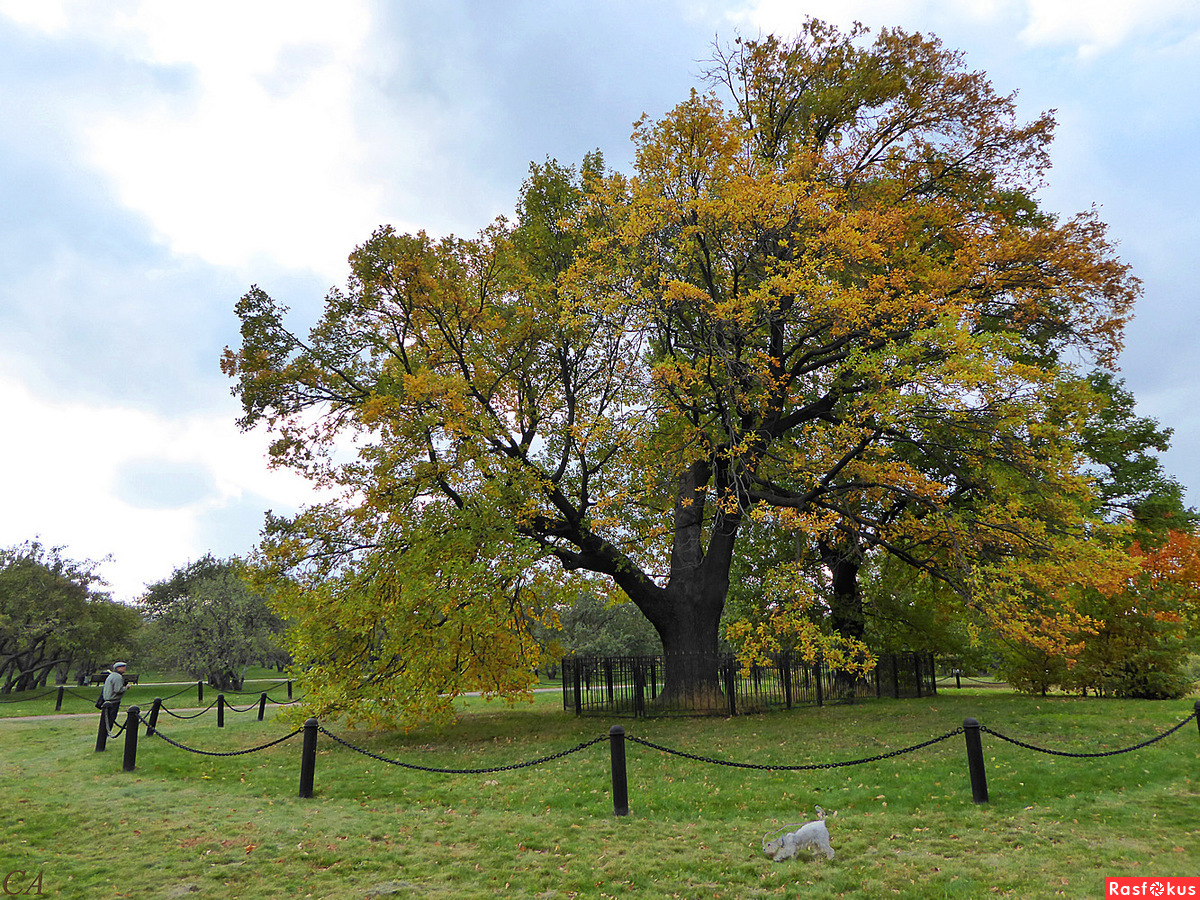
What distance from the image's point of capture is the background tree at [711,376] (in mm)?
12695

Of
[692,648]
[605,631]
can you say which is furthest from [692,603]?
[605,631]

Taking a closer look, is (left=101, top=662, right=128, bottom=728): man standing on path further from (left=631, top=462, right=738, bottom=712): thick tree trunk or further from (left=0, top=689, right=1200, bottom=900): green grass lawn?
(left=631, top=462, right=738, bottom=712): thick tree trunk

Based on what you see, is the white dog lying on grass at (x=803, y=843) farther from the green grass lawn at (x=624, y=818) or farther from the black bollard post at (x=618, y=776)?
the black bollard post at (x=618, y=776)

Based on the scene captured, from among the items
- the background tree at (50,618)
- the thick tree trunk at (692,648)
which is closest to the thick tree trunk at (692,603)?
the thick tree trunk at (692,648)

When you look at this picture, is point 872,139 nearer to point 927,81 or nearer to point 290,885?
point 927,81

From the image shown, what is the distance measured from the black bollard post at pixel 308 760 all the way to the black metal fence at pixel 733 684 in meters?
7.99

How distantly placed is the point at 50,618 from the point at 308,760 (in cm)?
3116

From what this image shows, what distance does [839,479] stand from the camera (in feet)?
48.1

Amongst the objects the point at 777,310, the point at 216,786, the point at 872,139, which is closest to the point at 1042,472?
the point at 777,310

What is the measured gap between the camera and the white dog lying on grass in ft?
20.5

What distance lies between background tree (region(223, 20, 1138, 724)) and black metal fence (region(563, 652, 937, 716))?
2.02ft

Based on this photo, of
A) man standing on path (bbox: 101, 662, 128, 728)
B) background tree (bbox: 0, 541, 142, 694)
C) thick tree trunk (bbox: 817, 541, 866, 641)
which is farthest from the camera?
background tree (bbox: 0, 541, 142, 694)

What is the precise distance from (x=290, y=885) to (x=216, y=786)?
17.9ft

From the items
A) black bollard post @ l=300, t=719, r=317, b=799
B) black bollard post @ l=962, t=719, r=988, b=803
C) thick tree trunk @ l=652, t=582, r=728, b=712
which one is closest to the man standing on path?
black bollard post @ l=300, t=719, r=317, b=799
